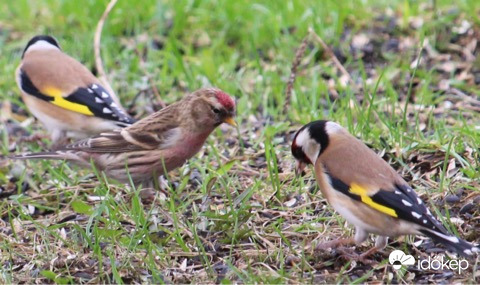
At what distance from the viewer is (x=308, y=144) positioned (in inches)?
194

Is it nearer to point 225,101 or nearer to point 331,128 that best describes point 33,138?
point 225,101

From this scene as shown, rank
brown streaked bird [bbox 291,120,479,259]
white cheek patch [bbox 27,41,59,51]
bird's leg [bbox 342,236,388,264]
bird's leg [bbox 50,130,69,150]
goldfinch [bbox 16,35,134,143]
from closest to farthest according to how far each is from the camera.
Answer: brown streaked bird [bbox 291,120,479,259]
bird's leg [bbox 342,236,388,264]
goldfinch [bbox 16,35,134,143]
bird's leg [bbox 50,130,69,150]
white cheek patch [bbox 27,41,59,51]

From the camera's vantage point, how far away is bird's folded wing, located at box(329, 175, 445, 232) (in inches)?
166

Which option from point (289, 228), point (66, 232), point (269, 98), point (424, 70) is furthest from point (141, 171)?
point (424, 70)

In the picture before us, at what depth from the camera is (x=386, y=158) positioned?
5.64 m

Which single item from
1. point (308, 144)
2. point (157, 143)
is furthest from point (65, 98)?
point (308, 144)

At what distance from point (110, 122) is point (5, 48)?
2154 mm

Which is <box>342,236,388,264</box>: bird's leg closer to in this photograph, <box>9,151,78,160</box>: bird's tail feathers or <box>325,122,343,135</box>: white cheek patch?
<box>325,122,343,135</box>: white cheek patch

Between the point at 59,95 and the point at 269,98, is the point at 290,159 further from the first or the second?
the point at 59,95

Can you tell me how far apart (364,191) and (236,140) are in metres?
2.18

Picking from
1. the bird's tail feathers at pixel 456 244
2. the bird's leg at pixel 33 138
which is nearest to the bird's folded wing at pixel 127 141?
the bird's leg at pixel 33 138

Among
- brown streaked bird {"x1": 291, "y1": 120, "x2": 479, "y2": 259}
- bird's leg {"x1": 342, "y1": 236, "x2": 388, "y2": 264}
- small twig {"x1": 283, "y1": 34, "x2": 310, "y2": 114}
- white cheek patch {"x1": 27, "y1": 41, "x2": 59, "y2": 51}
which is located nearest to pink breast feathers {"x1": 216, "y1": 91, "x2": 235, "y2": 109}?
brown streaked bird {"x1": 291, "y1": 120, "x2": 479, "y2": 259}

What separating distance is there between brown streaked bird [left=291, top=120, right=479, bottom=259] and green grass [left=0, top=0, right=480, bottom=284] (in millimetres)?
246

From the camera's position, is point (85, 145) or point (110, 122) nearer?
point (85, 145)
